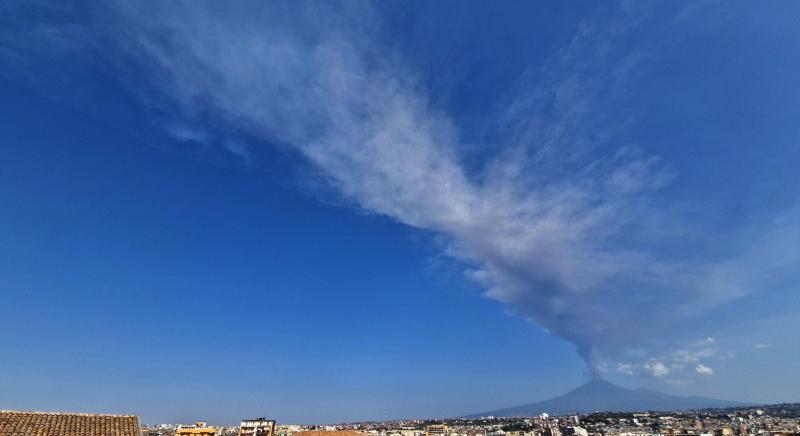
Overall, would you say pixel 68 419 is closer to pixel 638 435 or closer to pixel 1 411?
pixel 1 411

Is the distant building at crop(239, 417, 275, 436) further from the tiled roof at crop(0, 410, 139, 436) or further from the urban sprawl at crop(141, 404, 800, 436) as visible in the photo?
the tiled roof at crop(0, 410, 139, 436)

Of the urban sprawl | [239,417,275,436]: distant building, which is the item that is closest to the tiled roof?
the urban sprawl

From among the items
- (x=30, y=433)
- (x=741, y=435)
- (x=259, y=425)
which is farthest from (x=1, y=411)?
(x=741, y=435)

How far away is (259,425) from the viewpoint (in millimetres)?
23562

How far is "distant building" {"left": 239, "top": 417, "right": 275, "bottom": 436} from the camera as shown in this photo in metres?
23.0

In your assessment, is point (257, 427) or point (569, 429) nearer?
point (257, 427)

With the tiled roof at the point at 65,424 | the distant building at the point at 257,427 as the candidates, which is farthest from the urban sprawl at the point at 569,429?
the tiled roof at the point at 65,424

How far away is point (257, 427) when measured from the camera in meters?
23.4

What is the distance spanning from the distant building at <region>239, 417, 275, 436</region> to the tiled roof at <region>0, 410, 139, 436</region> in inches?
381

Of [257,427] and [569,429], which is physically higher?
[257,427]

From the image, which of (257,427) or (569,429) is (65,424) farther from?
(569,429)

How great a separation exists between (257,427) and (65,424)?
1341cm

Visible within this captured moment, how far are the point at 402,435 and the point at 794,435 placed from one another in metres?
58.2

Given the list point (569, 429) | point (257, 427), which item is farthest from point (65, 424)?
point (569, 429)
